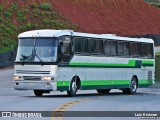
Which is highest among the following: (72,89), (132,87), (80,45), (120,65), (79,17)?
(79,17)

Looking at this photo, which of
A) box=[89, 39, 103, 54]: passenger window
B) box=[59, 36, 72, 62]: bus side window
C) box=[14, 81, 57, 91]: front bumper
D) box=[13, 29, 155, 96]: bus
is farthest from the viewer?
box=[89, 39, 103, 54]: passenger window

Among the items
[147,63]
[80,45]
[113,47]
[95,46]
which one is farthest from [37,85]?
[147,63]

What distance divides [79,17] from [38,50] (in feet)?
176

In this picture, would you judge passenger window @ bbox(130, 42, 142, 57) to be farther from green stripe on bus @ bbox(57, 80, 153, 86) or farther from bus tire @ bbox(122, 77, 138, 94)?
green stripe on bus @ bbox(57, 80, 153, 86)

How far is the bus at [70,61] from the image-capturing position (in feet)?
90.1

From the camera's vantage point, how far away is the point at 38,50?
90.7 feet

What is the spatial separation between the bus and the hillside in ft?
96.3

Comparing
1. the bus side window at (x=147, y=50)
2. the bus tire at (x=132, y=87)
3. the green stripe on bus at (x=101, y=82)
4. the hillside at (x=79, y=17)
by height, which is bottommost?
the bus tire at (x=132, y=87)

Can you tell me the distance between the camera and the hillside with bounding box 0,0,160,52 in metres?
70.3

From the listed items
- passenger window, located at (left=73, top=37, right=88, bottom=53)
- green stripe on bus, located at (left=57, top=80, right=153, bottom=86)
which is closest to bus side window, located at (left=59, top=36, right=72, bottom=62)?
passenger window, located at (left=73, top=37, right=88, bottom=53)

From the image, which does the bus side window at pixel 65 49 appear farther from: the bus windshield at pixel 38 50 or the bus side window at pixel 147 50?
the bus side window at pixel 147 50

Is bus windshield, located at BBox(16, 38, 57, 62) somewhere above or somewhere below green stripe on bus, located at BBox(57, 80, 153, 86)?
above

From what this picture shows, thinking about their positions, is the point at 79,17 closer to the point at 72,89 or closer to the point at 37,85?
the point at 72,89

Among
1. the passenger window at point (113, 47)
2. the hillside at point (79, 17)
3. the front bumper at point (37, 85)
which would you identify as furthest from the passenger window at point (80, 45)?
the hillside at point (79, 17)
